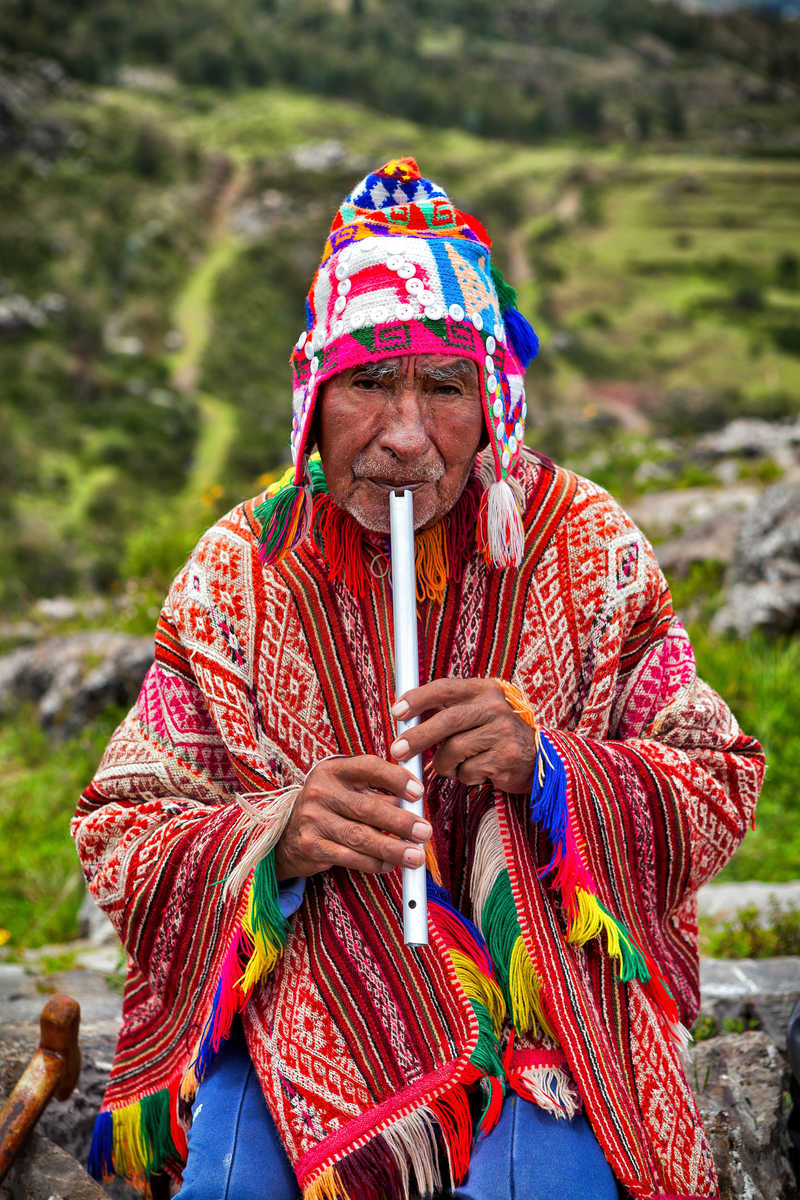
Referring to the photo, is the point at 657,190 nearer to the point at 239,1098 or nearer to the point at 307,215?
the point at 307,215

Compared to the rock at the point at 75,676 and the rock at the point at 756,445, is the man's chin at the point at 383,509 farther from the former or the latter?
the rock at the point at 756,445

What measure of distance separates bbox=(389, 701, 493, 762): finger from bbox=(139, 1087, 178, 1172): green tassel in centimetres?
77

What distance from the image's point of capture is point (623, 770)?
5.67 ft

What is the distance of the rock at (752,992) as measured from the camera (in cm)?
268

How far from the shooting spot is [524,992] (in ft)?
5.52

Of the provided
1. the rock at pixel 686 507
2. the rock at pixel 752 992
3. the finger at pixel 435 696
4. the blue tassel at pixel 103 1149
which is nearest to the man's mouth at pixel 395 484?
the finger at pixel 435 696

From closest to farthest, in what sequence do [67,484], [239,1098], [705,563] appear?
[239,1098]
[705,563]
[67,484]

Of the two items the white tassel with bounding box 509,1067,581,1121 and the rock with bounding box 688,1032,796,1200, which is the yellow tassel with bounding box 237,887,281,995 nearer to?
the white tassel with bounding box 509,1067,581,1121

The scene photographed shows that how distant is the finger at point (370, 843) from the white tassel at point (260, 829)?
95 mm

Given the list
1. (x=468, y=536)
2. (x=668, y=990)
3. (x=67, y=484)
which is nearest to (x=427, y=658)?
(x=468, y=536)

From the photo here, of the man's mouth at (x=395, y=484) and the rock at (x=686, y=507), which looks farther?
the rock at (x=686, y=507)

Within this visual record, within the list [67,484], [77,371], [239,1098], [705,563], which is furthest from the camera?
[77,371]

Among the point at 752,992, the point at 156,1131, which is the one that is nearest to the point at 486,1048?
the point at 156,1131

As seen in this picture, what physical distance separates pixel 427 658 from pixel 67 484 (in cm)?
2202
